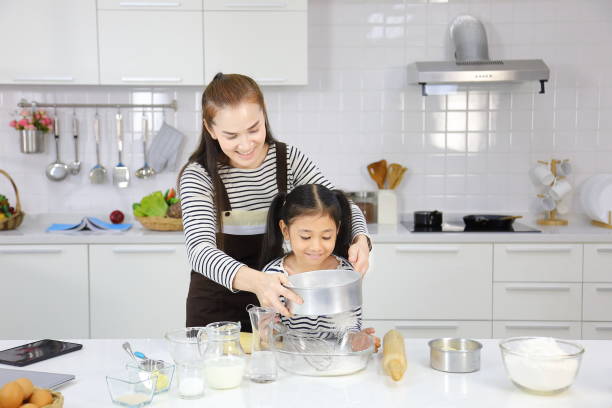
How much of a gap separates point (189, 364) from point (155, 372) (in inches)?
2.8

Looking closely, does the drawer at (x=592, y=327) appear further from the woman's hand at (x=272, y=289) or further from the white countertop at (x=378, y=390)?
the woman's hand at (x=272, y=289)

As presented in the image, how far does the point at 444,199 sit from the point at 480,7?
1050mm

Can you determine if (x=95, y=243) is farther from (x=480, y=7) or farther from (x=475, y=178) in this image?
(x=480, y=7)

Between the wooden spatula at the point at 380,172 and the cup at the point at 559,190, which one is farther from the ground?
the wooden spatula at the point at 380,172

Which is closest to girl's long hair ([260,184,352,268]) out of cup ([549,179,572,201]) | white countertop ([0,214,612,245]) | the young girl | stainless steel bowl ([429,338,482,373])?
the young girl

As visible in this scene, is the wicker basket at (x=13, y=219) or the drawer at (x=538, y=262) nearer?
the drawer at (x=538, y=262)

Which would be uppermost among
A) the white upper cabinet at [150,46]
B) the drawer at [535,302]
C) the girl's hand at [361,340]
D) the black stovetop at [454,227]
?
the white upper cabinet at [150,46]

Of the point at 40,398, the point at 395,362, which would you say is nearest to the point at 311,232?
the point at 395,362

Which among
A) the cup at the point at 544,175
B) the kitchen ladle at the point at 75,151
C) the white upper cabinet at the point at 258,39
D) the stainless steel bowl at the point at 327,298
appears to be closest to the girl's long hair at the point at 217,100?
the stainless steel bowl at the point at 327,298

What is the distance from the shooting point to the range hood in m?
3.33

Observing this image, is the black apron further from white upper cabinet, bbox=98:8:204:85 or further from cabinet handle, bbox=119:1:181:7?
cabinet handle, bbox=119:1:181:7

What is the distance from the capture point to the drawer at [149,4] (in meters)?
3.34

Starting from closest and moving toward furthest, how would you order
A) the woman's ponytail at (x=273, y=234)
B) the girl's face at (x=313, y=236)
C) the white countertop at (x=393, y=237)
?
the girl's face at (x=313, y=236), the woman's ponytail at (x=273, y=234), the white countertop at (x=393, y=237)

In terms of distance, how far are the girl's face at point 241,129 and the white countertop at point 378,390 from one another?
553mm
